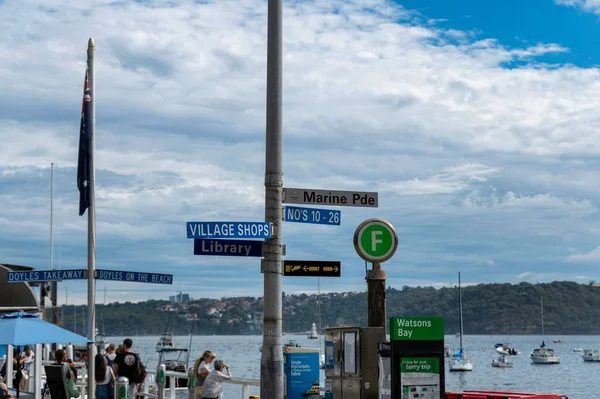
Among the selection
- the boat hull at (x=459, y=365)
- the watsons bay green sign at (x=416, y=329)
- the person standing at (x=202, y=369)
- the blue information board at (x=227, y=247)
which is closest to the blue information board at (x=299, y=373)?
the person standing at (x=202, y=369)

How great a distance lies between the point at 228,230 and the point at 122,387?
7.43 metres

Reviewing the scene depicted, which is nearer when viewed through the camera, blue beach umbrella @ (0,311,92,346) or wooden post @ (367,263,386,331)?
wooden post @ (367,263,386,331)

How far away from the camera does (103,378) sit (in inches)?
763

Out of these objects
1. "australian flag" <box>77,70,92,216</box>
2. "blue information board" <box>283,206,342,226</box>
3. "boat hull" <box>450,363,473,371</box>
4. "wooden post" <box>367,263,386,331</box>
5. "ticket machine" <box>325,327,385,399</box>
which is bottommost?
"boat hull" <box>450,363,473,371</box>

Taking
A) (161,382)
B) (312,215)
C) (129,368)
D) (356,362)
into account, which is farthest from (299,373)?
(129,368)

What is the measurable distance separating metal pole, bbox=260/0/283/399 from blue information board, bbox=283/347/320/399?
415 cm

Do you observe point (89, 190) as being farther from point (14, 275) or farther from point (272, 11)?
point (272, 11)

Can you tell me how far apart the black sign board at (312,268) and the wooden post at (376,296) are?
0.59m

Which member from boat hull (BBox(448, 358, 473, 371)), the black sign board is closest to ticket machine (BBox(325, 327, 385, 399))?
the black sign board

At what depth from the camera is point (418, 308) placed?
545 feet

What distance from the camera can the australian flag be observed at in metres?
17.8

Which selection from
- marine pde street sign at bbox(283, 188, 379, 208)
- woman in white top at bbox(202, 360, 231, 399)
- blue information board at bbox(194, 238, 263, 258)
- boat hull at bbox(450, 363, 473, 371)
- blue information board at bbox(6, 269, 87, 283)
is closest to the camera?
blue information board at bbox(194, 238, 263, 258)

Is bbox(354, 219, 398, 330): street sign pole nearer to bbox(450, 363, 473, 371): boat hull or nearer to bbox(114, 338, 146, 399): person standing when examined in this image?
bbox(114, 338, 146, 399): person standing

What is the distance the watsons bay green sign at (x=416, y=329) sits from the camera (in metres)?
12.6
